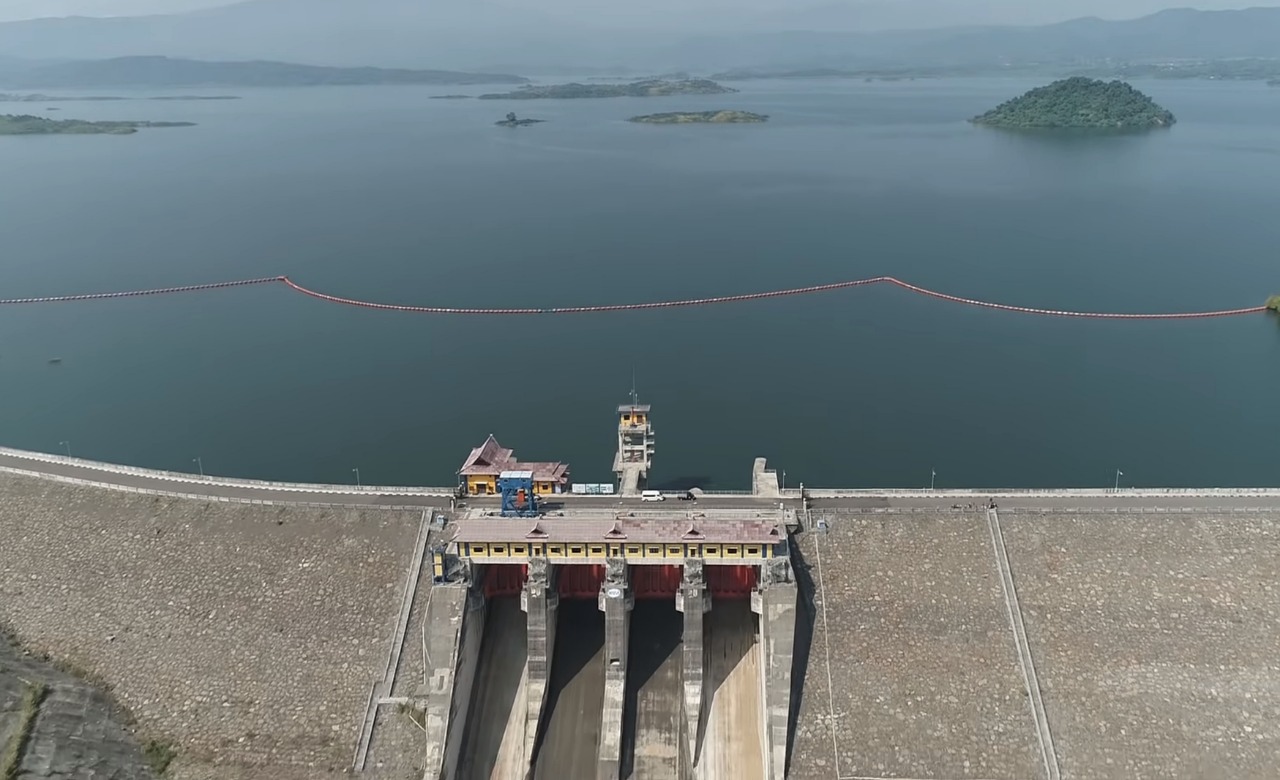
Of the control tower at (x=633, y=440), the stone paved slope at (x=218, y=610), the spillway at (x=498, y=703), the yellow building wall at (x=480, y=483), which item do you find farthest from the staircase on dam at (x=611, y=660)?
the control tower at (x=633, y=440)

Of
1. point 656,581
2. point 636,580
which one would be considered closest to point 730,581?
point 656,581

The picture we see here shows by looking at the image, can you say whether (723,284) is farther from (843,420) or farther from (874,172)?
(874,172)

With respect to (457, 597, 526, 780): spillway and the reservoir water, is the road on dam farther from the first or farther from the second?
the reservoir water

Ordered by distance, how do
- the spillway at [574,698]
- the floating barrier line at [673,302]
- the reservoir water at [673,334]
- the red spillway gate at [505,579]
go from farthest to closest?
the floating barrier line at [673,302], the reservoir water at [673,334], the red spillway gate at [505,579], the spillway at [574,698]

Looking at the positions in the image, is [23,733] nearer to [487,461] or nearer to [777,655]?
[487,461]

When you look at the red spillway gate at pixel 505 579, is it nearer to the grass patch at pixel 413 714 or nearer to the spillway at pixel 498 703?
the spillway at pixel 498 703

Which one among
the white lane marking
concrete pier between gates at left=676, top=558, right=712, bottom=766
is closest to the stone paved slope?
concrete pier between gates at left=676, top=558, right=712, bottom=766

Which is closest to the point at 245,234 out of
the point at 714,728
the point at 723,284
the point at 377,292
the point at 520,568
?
the point at 377,292

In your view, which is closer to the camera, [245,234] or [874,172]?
[245,234]
